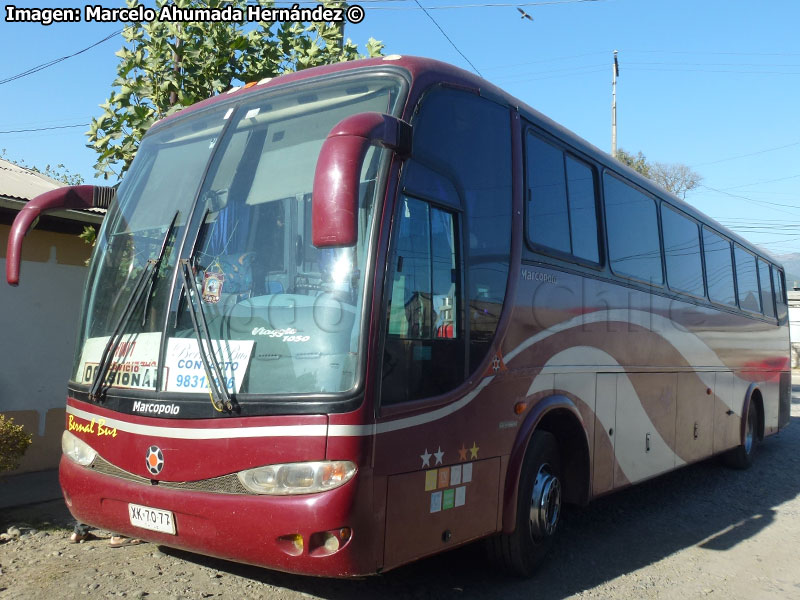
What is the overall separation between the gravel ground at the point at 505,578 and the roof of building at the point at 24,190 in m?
2.91

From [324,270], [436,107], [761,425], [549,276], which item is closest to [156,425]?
[324,270]

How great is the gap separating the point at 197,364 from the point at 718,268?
7939 millimetres

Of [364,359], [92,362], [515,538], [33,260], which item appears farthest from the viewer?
[33,260]

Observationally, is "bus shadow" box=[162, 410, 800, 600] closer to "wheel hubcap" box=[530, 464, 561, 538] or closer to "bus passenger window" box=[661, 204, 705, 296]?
"wheel hubcap" box=[530, 464, 561, 538]

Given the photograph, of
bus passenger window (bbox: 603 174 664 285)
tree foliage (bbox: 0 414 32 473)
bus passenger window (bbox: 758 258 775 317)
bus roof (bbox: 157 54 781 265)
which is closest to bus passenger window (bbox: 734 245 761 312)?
bus passenger window (bbox: 758 258 775 317)

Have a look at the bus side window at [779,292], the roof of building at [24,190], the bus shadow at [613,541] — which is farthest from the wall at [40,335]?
the bus side window at [779,292]

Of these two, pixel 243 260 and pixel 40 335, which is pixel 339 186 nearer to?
pixel 243 260

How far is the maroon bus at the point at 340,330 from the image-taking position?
12.8 ft

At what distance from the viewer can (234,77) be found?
28.2 feet

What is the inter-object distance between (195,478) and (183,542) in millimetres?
382

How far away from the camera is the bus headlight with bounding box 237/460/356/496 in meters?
3.83

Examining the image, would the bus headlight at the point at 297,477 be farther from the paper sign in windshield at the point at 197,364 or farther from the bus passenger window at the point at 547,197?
the bus passenger window at the point at 547,197

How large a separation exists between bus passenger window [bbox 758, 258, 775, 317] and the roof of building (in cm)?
989

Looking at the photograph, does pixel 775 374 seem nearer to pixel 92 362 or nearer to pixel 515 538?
pixel 515 538
